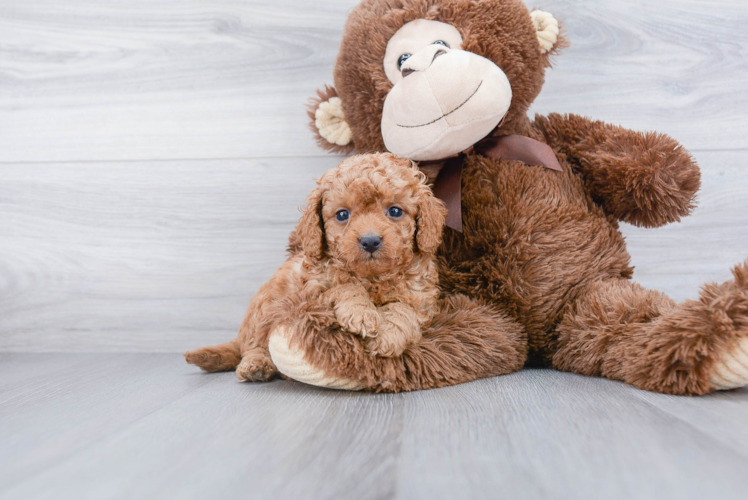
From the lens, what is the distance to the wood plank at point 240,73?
4.85 feet

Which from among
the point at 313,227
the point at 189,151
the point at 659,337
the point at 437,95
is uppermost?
the point at 437,95

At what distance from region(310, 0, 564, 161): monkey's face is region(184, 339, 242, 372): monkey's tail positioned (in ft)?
1.81

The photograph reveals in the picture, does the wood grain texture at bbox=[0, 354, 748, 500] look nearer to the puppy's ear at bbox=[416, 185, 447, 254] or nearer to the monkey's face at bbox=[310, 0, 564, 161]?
the puppy's ear at bbox=[416, 185, 447, 254]

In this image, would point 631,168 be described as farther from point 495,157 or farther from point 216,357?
point 216,357

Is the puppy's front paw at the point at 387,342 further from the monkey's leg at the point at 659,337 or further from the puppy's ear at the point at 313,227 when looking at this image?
the monkey's leg at the point at 659,337

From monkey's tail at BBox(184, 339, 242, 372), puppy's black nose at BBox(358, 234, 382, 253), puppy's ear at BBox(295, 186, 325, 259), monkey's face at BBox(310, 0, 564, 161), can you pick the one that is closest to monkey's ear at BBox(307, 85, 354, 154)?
monkey's face at BBox(310, 0, 564, 161)

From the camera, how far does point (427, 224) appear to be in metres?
0.98

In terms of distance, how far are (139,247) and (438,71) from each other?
104 centimetres

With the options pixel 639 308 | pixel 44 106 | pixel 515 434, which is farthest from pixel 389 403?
pixel 44 106

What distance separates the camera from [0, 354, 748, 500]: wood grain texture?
568mm

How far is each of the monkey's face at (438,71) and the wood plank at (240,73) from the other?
1.21ft

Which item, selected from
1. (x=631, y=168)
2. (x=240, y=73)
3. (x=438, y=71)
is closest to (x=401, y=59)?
(x=438, y=71)

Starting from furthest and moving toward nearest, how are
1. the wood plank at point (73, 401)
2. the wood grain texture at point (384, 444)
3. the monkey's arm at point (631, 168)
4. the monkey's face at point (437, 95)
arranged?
the monkey's arm at point (631, 168) → the monkey's face at point (437, 95) → the wood plank at point (73, 401) → the wood grain texture at point (384, 444)

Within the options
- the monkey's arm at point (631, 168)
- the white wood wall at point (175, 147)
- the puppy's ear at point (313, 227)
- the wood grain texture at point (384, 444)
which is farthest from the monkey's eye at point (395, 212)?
the white wood wall at point (175, 147)
